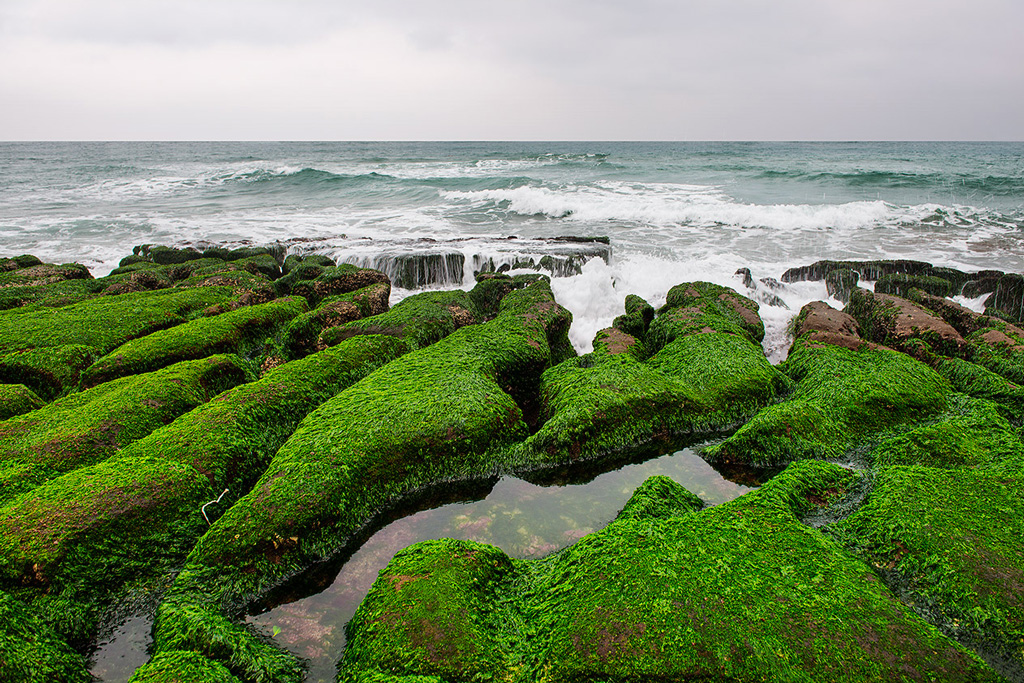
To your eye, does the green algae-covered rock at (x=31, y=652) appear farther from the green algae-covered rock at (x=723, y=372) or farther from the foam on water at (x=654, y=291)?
the foam on water at (x=654, y=291)

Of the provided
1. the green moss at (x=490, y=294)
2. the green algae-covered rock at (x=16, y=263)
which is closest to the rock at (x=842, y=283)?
the green moss at (x=490, y=294)

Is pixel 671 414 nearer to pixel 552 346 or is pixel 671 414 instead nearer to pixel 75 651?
pixel 552 346

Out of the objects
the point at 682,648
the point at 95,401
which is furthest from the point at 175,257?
the point at 682,648

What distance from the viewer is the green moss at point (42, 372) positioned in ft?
18.3

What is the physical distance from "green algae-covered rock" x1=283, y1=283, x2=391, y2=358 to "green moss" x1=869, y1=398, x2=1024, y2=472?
6.35 meters

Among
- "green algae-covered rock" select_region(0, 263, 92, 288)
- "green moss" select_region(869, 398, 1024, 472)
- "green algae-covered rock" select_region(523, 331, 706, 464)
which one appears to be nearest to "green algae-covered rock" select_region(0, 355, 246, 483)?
"green algae-covered rock" select_region(523, 331, 706, 464)

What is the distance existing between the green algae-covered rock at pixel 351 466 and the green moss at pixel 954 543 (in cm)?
261

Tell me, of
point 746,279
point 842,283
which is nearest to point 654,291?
point 746,279

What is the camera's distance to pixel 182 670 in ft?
7.64

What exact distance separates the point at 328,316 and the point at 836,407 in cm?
621

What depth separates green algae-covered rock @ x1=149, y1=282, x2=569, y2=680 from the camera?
2795 millimetres

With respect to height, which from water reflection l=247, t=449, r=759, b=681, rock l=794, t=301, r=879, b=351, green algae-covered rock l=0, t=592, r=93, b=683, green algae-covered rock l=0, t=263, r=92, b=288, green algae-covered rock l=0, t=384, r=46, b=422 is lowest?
water reflection l=247, t=449, r=759, b=681

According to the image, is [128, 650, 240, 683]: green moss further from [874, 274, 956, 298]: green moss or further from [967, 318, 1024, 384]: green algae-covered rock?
[874, 274, 956, 298]: green moss

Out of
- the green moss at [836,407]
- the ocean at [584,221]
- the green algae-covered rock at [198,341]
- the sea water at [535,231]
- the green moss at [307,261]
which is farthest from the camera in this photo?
the ocean at [584,221]
